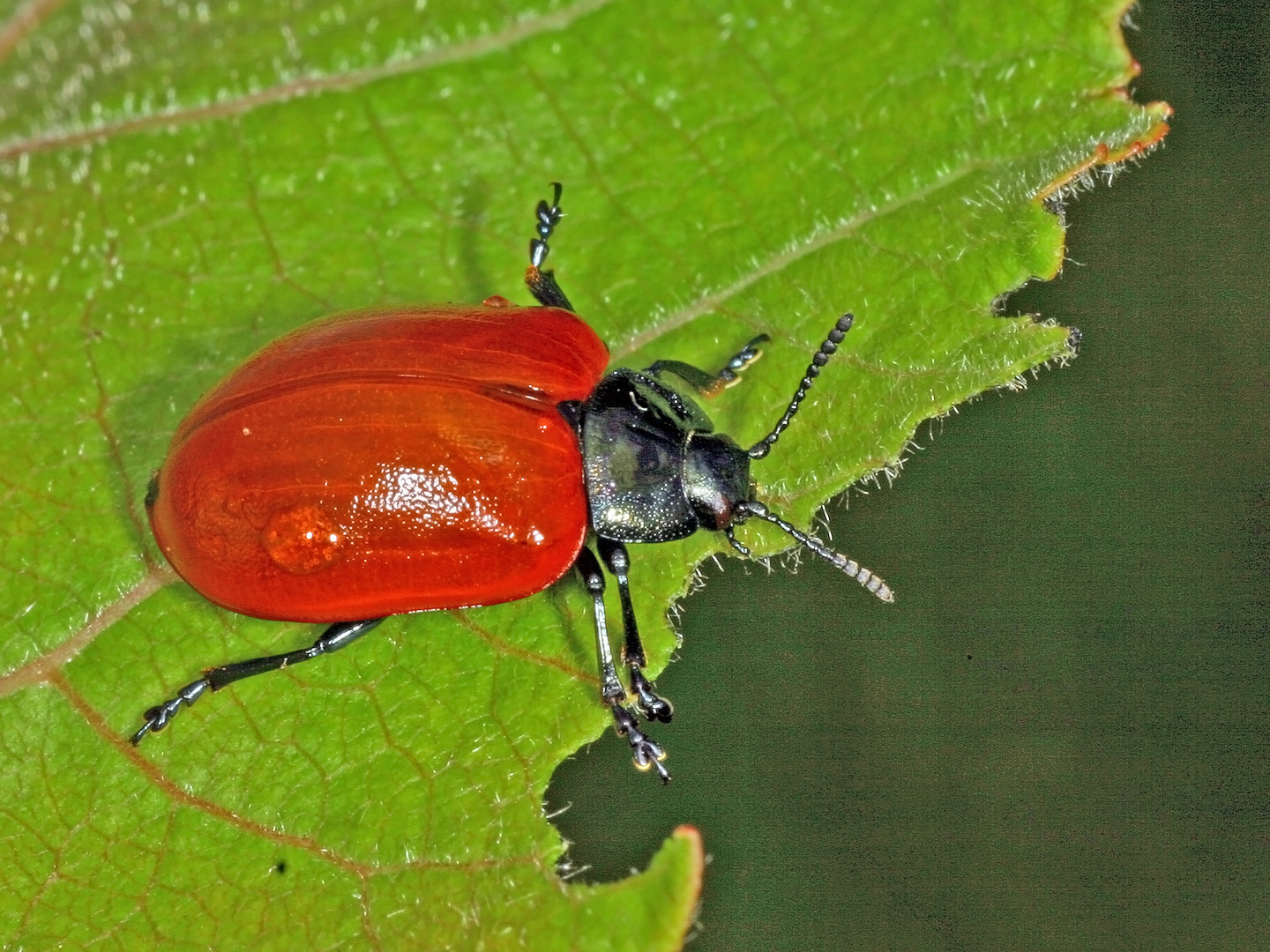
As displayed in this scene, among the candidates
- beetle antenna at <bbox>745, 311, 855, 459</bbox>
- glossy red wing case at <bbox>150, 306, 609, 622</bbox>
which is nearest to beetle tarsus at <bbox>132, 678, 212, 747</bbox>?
glossy red wing case at <bbox>150, 306, 609, 622</bbox>

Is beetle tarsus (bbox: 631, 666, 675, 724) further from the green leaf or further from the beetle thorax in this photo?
the beetle thorax

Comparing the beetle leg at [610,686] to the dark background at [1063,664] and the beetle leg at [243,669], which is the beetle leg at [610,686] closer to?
the beetle leg at [243,669]

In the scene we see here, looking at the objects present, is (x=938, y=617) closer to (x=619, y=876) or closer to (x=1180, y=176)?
(x=1180, y=176)

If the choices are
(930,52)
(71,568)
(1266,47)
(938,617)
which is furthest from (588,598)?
(1266,47)

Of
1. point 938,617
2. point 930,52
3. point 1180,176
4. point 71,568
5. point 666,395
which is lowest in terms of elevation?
point 938,617

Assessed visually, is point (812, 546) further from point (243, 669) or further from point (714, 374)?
point (243, 669)

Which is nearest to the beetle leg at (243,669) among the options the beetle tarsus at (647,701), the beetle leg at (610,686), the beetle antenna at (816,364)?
the beetle leg at (610,686)
